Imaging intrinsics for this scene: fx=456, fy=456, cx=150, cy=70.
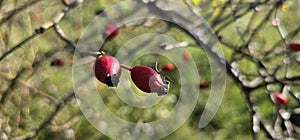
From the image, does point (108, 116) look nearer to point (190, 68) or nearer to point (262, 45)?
point (190, 68)

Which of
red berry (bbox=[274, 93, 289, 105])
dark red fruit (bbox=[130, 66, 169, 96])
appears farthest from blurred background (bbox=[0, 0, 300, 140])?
dark red fruit (bbox=[130, 66, 169, 96])

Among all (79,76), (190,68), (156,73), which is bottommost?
(190,68)

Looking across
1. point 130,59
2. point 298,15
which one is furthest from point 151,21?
point 298,15

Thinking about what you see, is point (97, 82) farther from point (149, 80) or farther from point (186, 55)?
point (149, 80)

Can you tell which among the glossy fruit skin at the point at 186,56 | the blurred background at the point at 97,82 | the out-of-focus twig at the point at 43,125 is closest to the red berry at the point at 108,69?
the blurred background at the point at 97,82

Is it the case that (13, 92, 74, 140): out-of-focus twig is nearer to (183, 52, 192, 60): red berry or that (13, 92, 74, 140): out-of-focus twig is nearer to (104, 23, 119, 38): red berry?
(104, 23, 119, 38): red berry

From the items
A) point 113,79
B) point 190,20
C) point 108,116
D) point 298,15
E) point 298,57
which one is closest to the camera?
point 113,79
